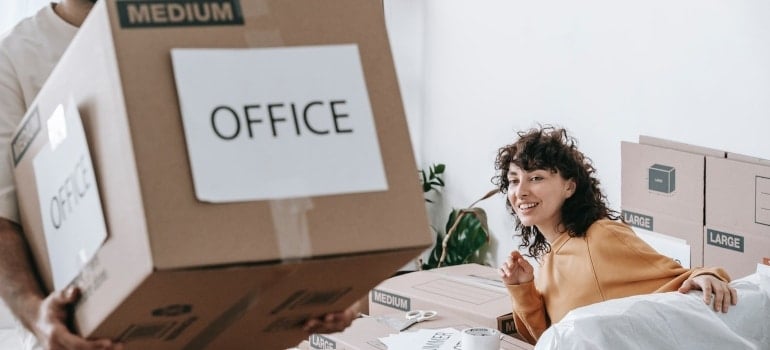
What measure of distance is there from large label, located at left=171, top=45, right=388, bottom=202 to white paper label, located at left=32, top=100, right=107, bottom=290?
12cm

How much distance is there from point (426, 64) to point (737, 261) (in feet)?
6.62

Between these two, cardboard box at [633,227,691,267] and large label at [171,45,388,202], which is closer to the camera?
large label at [171,45,388,202]

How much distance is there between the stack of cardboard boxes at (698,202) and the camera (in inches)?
87.3

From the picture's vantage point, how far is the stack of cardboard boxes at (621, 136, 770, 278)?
87.3 inches

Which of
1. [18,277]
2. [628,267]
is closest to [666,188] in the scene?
[628,267]

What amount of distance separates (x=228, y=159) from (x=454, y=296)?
168 centimetres

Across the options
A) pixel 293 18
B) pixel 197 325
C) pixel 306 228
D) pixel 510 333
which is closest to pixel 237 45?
pixel 293 18

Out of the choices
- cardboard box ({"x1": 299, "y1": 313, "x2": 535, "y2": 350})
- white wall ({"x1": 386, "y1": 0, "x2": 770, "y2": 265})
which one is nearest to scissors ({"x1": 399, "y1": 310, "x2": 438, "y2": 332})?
cardboard box ({"x1": 299, "y1": 313, "x2": 535, "y2": 350})

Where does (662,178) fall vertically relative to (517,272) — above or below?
above

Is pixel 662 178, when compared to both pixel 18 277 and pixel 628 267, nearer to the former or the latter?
pixel 628 267

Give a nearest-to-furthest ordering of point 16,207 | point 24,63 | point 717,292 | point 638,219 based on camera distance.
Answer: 1. point 16,207
2. point 24,63
3. point 717,292
4. point 638,219

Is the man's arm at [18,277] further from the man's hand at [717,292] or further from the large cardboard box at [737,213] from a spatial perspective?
the large cardboard box at [737,213]

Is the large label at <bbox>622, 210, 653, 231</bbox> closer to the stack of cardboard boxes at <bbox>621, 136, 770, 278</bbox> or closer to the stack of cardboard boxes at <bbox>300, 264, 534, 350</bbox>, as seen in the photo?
the stack of cardboard boxes at <bbox>621, 136, 770, 278</bbox>

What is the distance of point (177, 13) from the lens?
3.07 feet
